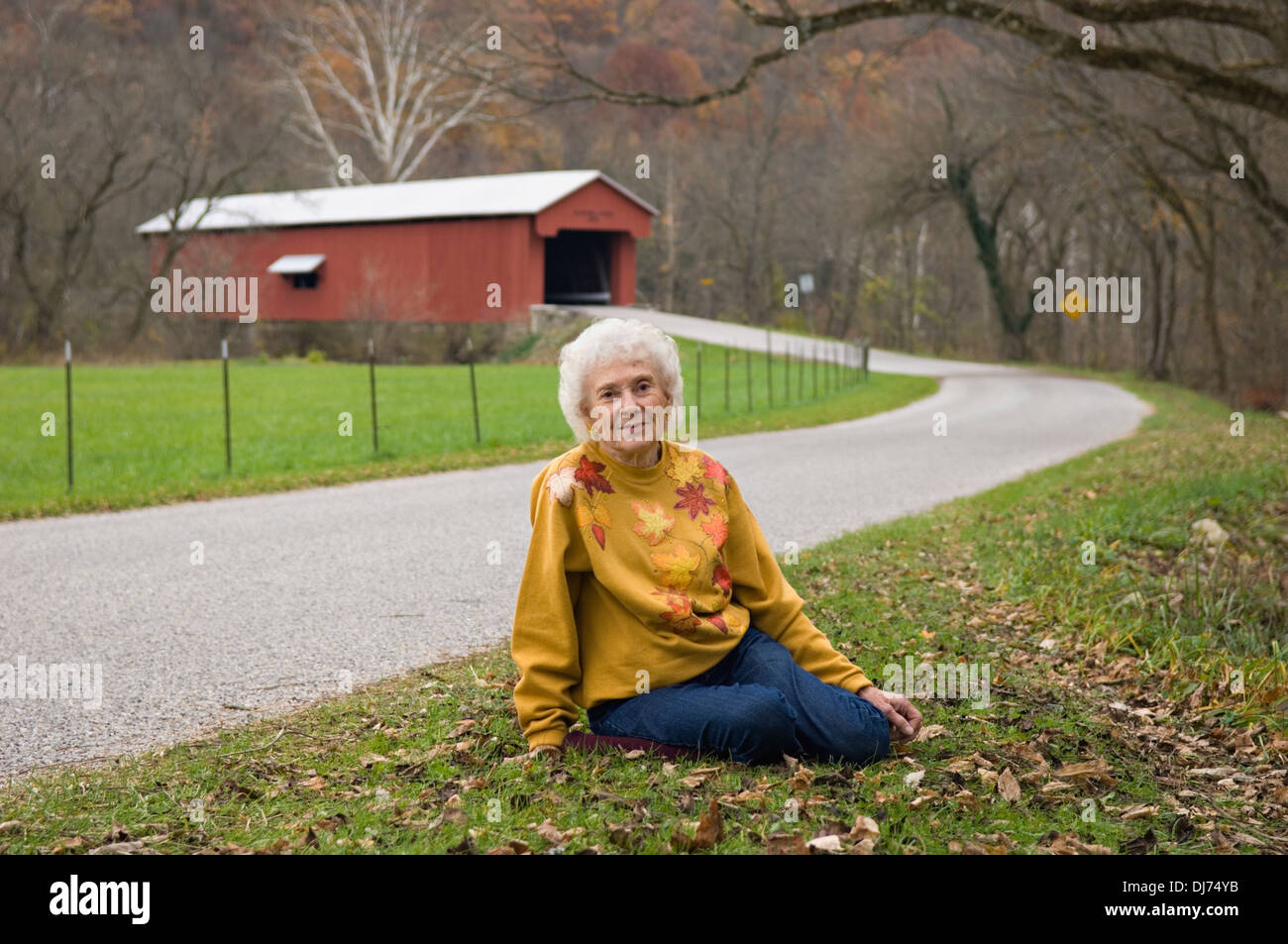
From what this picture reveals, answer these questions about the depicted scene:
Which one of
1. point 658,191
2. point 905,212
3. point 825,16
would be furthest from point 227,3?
point 825,16

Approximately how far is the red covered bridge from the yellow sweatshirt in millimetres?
36746

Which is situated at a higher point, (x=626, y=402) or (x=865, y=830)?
(x=626, y=402)

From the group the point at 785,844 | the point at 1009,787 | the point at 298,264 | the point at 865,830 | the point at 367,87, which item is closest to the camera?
the point at 785,844

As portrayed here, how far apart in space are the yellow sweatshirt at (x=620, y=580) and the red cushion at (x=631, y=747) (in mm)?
98

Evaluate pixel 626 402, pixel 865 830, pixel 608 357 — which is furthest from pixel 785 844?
pixel 608 357

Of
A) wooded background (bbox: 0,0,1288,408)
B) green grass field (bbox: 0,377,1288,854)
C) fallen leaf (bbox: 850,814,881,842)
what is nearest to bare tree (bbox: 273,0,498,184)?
wooded background (bbox: 0,0,1288,408)

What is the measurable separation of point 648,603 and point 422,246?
4074cm

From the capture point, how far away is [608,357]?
4.26 metres

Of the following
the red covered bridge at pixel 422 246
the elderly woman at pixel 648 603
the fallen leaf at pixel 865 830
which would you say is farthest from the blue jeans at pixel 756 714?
the red covered bridge at pixel 422 246

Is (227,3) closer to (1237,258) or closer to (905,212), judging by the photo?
(905,212)

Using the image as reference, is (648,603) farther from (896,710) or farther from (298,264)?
(298,264)

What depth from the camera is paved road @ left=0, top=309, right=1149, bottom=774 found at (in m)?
5.74

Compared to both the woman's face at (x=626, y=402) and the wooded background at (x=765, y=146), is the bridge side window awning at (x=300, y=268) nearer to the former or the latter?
the wooded background at (x=765, y=146)
